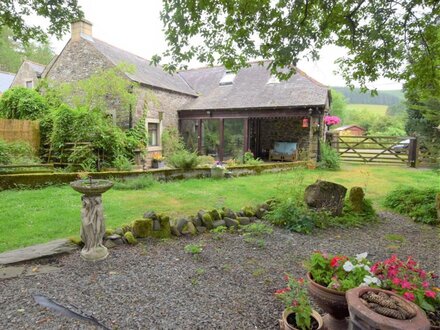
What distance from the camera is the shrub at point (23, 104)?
11914 mm

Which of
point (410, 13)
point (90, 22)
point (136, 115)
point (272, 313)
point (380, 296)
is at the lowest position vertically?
point (272, 313)

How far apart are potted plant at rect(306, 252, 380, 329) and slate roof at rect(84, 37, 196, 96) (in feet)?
41.1

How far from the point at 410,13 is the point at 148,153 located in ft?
37.8

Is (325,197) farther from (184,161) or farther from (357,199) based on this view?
(184,161)

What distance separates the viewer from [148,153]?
559 inches

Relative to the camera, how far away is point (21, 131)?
36.2 feet

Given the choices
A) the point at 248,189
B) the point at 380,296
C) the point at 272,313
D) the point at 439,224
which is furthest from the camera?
the point at 248,189

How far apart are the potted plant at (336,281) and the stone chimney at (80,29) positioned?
1628 centimetres

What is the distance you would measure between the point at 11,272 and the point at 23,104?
429 inches

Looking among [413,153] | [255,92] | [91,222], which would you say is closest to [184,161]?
[91,222]

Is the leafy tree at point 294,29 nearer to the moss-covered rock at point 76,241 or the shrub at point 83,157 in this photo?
the moss-covered rock at point 76,241

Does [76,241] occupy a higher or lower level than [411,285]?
lower

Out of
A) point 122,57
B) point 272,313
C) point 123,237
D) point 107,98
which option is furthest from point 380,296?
point 122,57

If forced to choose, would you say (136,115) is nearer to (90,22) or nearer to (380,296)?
(90,22)
